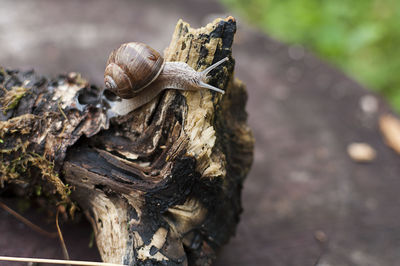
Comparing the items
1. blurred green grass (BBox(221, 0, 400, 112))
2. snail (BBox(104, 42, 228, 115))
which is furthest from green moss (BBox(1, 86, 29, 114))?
blurred green grass (BBox(221, 0, 400, 112))

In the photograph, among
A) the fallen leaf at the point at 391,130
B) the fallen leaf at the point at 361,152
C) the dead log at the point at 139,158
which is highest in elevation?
the fallen leaf at the point at 391,130

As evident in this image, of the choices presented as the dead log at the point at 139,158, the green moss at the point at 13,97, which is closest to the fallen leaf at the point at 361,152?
the dead log at the point at 139,158

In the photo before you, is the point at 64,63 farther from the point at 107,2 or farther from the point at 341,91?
the point at 341,91

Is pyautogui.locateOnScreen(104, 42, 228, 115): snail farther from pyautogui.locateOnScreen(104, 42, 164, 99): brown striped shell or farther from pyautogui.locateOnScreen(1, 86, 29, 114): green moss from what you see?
pyautogui.locateOnScreen(1, 86, 29, 114): green moss

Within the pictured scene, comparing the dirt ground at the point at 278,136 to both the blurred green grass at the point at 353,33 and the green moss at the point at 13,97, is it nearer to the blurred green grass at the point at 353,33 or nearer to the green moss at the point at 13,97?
the green moss at the point at 13,97

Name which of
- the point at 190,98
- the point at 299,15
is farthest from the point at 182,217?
the point at 299,15

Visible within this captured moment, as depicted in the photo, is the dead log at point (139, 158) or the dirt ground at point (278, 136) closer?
the dead log at point (139, 158)

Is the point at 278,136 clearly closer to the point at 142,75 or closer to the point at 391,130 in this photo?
the point at 391,130
